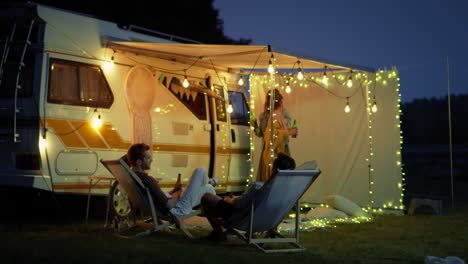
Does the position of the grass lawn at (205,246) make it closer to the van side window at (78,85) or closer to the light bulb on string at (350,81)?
the van side window at (78,85)

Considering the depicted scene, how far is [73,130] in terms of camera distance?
8.12 meters

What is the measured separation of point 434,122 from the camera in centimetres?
4131

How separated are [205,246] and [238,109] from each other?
537 cm

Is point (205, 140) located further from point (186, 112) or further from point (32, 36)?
point (32, 36)

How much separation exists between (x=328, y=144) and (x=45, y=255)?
658cm

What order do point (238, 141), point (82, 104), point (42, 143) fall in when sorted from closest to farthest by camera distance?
point (42, 143) → point (82, 104) → point (238, 141)

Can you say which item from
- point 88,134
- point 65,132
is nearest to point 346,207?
point 88,134

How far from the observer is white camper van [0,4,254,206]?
25.6 ft

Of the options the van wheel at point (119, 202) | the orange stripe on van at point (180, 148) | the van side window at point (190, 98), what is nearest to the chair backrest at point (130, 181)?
the van wheel at point (119, 202)

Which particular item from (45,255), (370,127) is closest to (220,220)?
(45,255)

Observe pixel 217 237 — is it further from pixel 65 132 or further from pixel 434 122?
pixel 434 122

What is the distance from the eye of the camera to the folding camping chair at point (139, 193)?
23.1ft

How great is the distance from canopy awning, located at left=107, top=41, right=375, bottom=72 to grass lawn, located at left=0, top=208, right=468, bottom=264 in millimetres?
2424

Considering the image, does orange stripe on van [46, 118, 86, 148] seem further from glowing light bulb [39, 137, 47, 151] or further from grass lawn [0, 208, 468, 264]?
grass lawn [0, 208, 468, 264]
